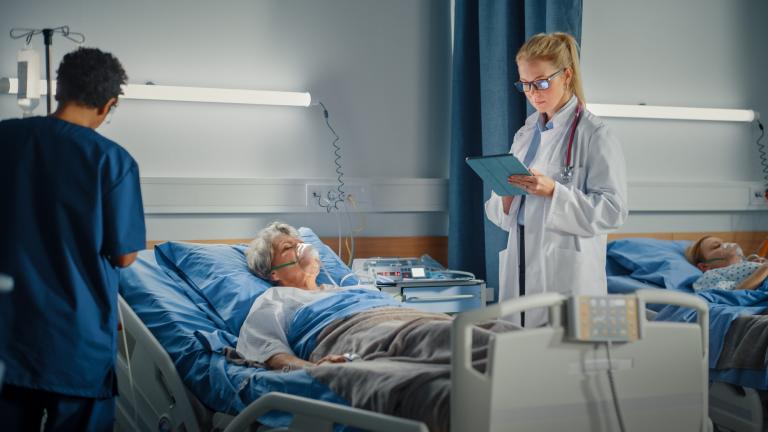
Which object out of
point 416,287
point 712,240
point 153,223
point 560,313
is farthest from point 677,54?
point 560,313

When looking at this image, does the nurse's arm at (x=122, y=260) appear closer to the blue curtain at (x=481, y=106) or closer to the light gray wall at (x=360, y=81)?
the light gray wall at (x=360, y=81)

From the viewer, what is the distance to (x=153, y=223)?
336cm

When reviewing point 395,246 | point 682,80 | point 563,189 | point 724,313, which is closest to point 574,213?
point 563,189

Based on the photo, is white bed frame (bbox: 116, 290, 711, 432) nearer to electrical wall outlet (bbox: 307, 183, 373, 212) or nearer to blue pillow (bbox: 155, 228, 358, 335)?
blue pillow (bbox: 155, 228, 358, 335)

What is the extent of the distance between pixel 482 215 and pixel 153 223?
4.98ft

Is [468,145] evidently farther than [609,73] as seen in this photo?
No

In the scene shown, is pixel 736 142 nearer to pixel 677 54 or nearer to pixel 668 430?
pixel 677 54

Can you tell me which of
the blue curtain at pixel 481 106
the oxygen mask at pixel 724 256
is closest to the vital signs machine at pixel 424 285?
the blue curtain at pixel 481 106

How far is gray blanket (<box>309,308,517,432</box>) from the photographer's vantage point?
1760 millimetres

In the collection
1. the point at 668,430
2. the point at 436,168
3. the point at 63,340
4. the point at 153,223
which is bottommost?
the point at 668,430

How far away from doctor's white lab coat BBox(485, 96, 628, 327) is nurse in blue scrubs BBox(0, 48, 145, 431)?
1.41m

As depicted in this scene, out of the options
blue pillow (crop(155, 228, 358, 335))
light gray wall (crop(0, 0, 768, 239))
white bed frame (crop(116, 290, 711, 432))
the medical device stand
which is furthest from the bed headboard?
the medical device stand

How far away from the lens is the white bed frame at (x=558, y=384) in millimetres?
1556

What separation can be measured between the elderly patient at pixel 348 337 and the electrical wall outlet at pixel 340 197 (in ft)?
2.05
